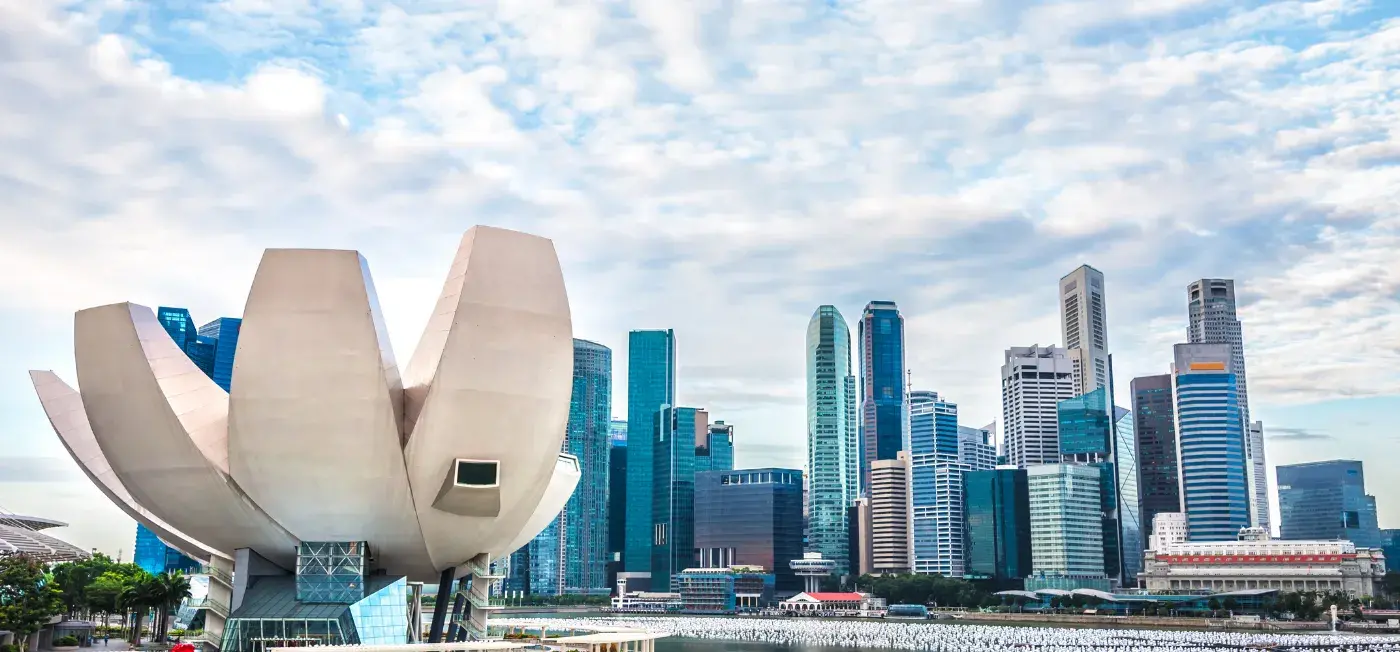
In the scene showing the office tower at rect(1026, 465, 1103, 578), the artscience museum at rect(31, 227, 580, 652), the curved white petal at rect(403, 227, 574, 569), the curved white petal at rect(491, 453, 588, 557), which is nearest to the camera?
the artscience museum at rect(31, 227, 580, 652)

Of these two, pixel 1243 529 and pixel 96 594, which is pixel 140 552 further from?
pixel 1243 529

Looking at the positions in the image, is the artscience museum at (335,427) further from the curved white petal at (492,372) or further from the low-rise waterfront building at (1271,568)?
the low-rise waterfront building at (1271,568)

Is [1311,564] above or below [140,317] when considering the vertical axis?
below

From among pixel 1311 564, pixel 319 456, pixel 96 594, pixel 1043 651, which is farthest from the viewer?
pixel 1311 564

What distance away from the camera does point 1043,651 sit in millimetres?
80812

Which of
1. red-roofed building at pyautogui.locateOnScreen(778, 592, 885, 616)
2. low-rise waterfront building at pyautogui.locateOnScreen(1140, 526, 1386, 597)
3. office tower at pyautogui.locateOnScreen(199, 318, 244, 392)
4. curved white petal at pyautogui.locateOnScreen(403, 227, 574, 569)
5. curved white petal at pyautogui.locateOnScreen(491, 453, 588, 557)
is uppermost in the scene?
office tower at pyautogui.locateOnScreen(199, 318, 244, 392)

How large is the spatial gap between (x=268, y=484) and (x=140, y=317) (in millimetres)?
6412

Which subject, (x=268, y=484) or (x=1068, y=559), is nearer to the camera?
(x=268, y=484)

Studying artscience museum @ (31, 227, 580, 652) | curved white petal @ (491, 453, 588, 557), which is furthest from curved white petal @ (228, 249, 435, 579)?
curved white petal @ (491, 453, 588, 557)

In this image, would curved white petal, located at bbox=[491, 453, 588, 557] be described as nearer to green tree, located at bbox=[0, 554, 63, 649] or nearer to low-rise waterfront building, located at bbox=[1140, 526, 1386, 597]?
green tree, located at bbox=[0, 554, 63, 649]

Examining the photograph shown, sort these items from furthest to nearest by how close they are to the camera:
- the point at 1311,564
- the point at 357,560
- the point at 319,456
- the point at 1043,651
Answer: the point at 1311,564 → the point at 1043,651 → the point at 357,560 → the point at 319,456

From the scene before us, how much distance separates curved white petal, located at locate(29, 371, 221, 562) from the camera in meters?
42.4

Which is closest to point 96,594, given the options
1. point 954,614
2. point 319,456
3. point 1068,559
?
point 319,456

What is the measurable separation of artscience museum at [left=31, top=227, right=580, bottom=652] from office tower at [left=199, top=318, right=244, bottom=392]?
464 ft
